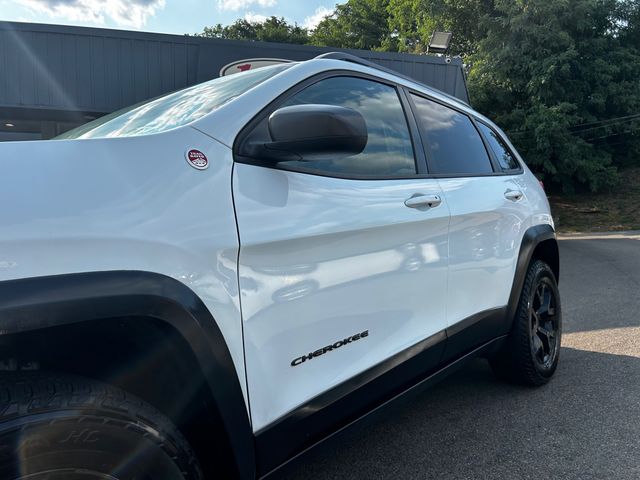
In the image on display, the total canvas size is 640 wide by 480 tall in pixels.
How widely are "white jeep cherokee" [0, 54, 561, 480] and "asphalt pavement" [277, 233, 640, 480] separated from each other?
14.6 inches

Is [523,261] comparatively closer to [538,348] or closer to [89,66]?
[538,348]

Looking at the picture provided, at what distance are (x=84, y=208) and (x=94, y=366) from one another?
418 millimetres

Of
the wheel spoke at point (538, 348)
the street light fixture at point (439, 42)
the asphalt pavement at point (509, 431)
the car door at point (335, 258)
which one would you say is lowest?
the asphalt pavement at point (509, 431)

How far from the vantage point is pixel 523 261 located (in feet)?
10.6

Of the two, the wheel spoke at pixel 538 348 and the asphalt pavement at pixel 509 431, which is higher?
the wheel spoke at pixel 538 348

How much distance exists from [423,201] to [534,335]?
63.5 inches

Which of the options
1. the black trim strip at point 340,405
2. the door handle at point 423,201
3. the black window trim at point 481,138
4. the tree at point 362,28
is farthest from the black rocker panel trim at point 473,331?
the tree at point 362,28

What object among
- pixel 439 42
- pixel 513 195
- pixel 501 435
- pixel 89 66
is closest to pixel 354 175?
pixel 513 195

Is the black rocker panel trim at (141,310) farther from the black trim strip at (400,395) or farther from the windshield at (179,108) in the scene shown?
the windshield at (179,108)

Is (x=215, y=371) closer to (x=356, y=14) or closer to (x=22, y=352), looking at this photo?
(x=22, y=352)

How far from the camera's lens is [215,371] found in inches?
55.7

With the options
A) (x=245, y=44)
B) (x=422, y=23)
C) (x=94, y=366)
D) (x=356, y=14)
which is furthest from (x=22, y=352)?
(x=356, y=14)

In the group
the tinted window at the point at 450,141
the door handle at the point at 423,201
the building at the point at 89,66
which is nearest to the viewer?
the door handle at the point at 423,201

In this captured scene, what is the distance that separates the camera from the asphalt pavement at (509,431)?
2473 millimetres
